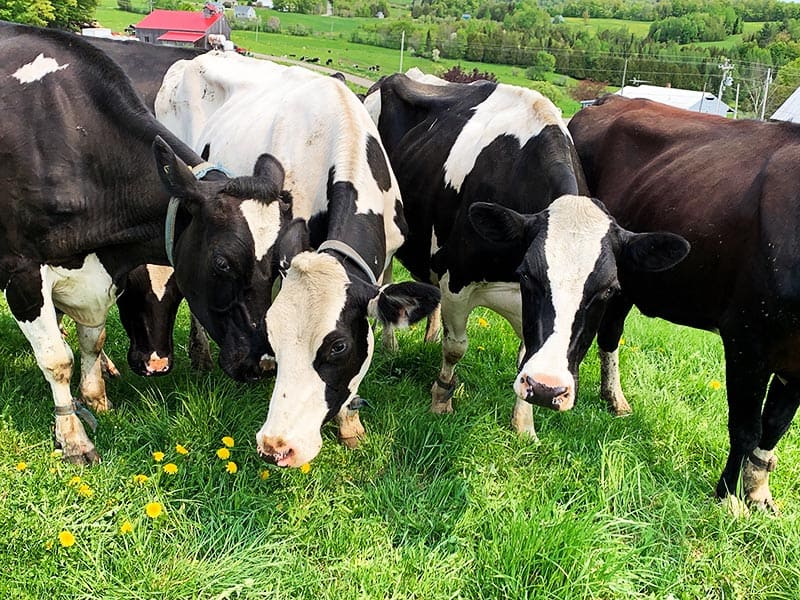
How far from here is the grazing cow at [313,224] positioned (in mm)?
3273

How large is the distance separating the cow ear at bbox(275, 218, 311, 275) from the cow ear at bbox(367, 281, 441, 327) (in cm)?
51

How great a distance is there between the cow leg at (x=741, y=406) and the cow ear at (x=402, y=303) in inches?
72.1

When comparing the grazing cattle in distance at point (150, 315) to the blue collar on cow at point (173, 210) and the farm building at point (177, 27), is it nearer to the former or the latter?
the blue collar on cow at point (173, 210)

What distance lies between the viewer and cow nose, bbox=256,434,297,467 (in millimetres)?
3184

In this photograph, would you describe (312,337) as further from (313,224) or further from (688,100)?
(688,100)

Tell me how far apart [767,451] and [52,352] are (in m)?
4.29

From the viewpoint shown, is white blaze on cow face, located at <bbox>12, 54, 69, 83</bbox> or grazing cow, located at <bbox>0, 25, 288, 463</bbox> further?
white blaze on cow face, located at <bbox>12, 54, 69, 83</bbox>

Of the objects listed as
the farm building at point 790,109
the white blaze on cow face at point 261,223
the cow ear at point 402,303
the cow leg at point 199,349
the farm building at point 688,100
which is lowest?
the farm building at point 688,100

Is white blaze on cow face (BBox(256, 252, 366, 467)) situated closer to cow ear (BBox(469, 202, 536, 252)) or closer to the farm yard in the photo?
the farm yard

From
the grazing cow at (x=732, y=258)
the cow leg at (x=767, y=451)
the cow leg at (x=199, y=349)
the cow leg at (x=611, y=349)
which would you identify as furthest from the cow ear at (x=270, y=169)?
the cow leg at (x=767, y=451)

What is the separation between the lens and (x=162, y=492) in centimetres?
363

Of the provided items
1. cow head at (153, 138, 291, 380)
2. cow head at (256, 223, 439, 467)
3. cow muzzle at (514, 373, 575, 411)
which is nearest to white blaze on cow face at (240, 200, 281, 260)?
cow head at (153, 138, 291, 380)

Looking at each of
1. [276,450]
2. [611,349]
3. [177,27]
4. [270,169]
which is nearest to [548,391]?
[276,450]

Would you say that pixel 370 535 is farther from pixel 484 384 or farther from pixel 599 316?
pixel 484 384
